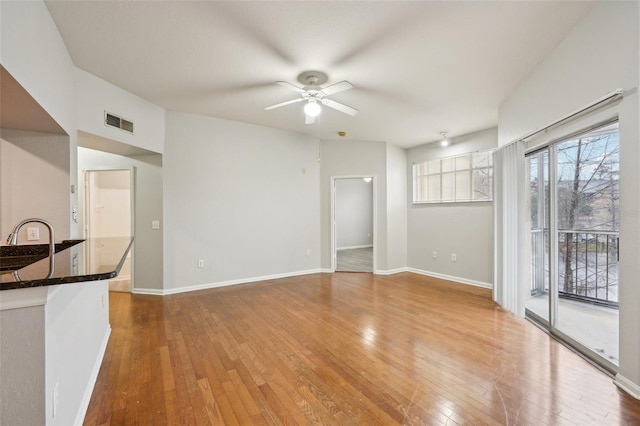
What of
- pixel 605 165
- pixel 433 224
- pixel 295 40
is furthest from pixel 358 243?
pixel 295 40

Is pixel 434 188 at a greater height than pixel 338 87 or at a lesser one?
lesser

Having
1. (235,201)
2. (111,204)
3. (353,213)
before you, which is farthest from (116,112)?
(353,213)

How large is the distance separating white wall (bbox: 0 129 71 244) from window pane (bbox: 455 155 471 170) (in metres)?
5.64

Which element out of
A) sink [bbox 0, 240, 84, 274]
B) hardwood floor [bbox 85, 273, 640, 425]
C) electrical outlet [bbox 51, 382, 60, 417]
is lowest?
hardwood floor [bbox 85, 273, 640, 425]

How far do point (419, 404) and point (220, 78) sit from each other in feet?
11.7

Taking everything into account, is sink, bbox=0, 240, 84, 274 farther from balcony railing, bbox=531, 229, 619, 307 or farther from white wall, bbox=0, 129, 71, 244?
balcony railing, bbox=531, 229, 619, 307

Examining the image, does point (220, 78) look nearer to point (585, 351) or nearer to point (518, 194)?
point (518, 194)

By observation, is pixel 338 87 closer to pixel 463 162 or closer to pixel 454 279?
pixel 463 162

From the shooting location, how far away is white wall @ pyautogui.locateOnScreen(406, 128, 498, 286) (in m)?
4.83

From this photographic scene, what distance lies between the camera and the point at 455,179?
17.6ft

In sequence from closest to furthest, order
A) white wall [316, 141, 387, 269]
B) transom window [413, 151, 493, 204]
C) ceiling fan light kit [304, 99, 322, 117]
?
ceiling fan light kit [304, 99, 322, 117], transom window [413, 151, 493, 204], white wall [316, 141, 387, 269]

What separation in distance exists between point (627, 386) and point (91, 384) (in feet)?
12.6

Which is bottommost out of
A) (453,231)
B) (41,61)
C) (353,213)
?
(453,231)

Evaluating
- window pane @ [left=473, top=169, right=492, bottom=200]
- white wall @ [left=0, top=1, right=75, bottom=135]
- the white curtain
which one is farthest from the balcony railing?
white wall @ [left=0, top=1, right=75, bottom=135]
